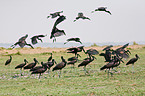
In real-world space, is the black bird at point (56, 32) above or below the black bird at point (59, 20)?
below

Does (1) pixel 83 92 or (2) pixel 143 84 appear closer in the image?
(1) pixel 83 92

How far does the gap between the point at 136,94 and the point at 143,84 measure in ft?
6.77

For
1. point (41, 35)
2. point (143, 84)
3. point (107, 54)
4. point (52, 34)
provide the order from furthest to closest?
1. point (107, 54)
2. point (143, 84)
3. point (41, 35)
4. point (52, 34)

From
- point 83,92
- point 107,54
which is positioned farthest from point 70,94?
point 107,54

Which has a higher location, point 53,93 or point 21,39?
point 21,39

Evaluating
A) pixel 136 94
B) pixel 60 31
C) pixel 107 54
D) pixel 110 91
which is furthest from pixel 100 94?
pixel 107 54

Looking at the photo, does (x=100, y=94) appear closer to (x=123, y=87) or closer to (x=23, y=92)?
(x=123, y=87)

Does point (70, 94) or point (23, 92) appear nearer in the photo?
point (70, 94)

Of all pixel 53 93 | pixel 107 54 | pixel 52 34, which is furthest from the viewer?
pixel 107 54

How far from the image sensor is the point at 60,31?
7.45 meters

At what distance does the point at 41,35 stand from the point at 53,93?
2.04 meters

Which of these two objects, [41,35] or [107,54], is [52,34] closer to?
[41,35]

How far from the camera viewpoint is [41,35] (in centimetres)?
839

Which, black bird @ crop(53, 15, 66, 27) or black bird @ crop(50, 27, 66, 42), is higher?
black bird @ crop(53, 15, 66, 27)
